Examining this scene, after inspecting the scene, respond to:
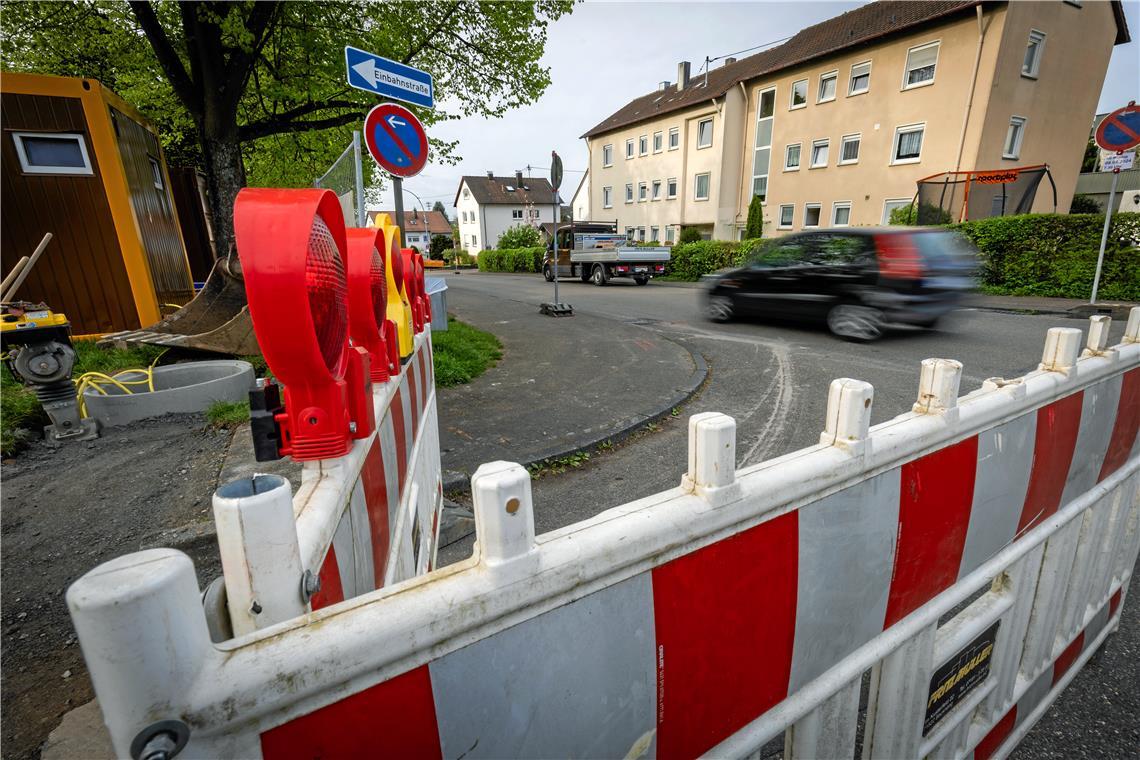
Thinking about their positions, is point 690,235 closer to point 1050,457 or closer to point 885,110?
point 885,110

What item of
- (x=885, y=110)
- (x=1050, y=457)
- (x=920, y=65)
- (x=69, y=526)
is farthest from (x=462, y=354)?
(x=920, y=65)

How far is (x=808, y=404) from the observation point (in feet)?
16.4

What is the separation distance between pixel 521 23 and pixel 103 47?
8701 mm

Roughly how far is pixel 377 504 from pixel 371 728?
2.20 feet

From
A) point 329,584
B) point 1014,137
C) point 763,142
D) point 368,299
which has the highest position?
point 763,142

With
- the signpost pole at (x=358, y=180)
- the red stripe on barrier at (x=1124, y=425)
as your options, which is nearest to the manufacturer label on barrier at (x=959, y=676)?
the red stripe on barrier at (x=1124, y=425)

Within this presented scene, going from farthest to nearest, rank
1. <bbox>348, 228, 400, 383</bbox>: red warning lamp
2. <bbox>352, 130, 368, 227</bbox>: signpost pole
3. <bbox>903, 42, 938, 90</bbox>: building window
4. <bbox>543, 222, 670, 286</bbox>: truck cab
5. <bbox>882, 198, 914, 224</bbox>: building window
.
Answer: <bbox>882, 198, 914, 224</bbox>: building window, <bbox>903, 42, 938, 90</bbox>: building window, <bbox>543, 222, 670, 286</bbox>: truck cab, <bbox>352, 130, 368, 227</bbox>: signpost pole, <bbox>348, 228, 400, 383</bbox>: red warning lamp

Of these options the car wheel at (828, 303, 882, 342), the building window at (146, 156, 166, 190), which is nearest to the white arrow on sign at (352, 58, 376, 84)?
the building window at (146, 156, 166, 190)

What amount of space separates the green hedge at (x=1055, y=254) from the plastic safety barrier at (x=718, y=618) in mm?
13205

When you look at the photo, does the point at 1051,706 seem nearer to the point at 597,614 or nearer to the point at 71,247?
the point at 597,614

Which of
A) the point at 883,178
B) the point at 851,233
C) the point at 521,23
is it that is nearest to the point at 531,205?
the point at 883,178

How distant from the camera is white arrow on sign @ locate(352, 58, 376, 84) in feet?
12.9

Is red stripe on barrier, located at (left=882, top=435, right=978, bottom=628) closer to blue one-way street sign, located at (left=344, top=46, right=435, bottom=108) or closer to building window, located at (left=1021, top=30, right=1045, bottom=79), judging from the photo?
blue one-way street sign, located at (left=344, top=46, right=435, bottom=108)

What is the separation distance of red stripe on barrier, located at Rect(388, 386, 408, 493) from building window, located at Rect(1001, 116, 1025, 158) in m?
25.9
